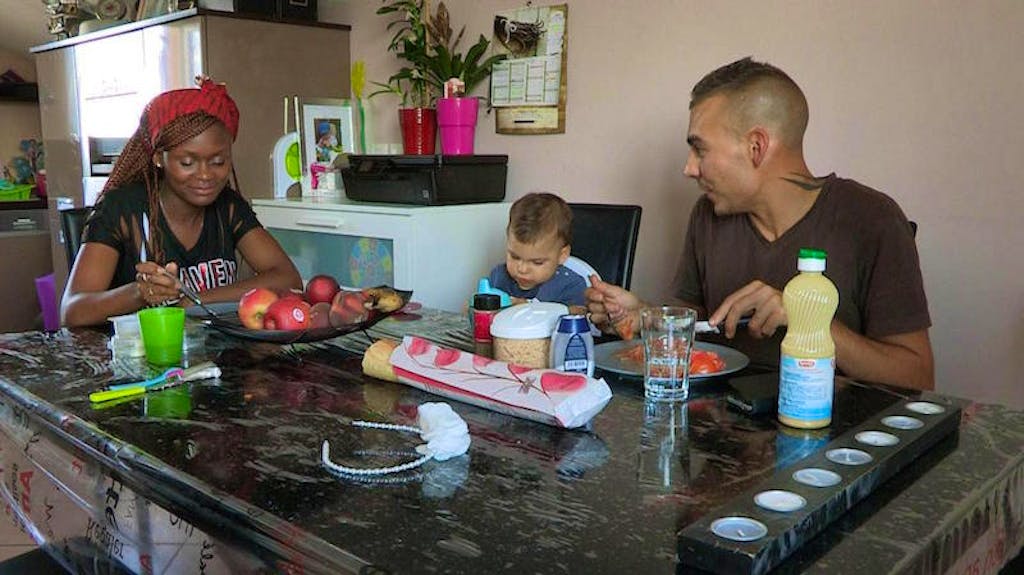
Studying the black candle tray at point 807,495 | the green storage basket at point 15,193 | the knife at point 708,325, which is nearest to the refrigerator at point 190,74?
the green storage basket at point 15,193

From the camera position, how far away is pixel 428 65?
3.20m

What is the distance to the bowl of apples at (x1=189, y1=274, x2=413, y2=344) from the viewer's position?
142 cm

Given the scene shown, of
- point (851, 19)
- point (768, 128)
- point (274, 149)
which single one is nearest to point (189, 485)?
point (768, 128)

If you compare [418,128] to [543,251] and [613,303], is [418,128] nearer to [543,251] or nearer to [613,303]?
[543,251]

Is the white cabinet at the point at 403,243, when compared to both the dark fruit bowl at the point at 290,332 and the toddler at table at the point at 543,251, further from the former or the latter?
the dark fruit bowl at the point at 290,332

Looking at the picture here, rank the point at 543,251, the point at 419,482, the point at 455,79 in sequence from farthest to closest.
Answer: the point at 455,79
the point at 543,251
the point at 419,482

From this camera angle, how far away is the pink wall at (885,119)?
203cm

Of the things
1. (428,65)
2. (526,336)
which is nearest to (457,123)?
(428,65)

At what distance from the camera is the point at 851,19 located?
2.22m

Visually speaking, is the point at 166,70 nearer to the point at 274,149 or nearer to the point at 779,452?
the point at 274,149

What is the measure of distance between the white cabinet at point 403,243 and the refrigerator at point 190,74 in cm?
44

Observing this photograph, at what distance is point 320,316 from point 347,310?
0.05 m

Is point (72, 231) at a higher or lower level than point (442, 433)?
higher

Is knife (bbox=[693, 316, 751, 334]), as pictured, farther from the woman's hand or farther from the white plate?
the woman's hand
